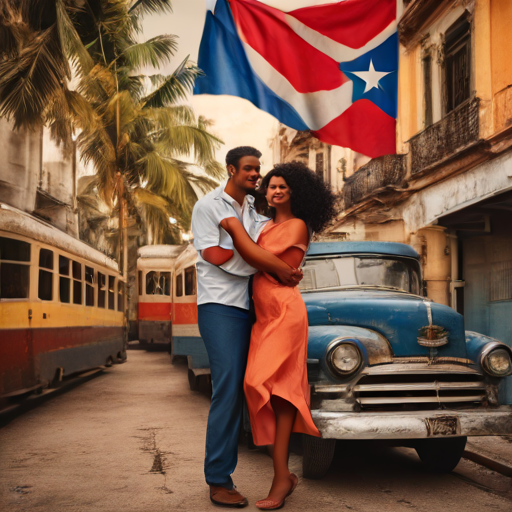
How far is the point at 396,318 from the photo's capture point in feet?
16.0

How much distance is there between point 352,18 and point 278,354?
15.7 ft

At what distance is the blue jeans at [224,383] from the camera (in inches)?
149

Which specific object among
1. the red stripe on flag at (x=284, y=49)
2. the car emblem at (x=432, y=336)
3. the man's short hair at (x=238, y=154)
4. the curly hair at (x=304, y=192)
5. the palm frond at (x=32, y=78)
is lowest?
the car emblem at (x=432, y=336)

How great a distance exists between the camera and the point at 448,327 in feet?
15.9

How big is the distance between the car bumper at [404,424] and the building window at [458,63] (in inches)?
382

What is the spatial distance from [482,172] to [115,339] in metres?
8.22

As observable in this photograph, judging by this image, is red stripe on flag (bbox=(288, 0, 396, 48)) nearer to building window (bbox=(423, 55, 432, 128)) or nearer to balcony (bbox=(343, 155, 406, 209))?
building window (bbox=(423, 55, 432, 128))

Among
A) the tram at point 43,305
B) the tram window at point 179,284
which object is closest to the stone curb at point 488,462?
the tram at point 43,305

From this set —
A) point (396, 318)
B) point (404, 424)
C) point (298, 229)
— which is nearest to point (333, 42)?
point (396, 318)

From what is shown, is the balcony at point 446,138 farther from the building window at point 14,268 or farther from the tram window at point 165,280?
the tram window at point 165,280

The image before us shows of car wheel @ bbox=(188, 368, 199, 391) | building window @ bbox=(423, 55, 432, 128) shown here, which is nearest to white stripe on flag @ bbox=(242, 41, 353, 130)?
car wheel @ bbox=(188, 368, 199, 391)

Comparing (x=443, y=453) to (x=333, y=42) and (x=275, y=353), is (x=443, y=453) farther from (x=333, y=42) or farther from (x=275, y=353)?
(x=333, y=42)

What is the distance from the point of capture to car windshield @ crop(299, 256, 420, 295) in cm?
593

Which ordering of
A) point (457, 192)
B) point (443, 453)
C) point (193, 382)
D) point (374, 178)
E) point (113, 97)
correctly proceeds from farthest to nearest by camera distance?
1. point (113, 97)
2. point (374, 178)
3. point (457, 192)
4. point (193, 382)
5. point (443, 453)
